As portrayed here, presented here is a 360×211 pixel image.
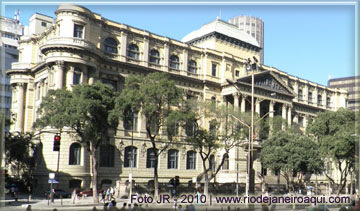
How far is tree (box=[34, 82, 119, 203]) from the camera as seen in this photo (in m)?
40.4

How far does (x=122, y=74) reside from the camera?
61.8m

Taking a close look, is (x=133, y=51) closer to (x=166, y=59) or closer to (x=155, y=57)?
(x=155, y=57)

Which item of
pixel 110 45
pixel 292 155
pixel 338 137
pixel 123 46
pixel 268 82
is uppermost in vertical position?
pixel 123 46

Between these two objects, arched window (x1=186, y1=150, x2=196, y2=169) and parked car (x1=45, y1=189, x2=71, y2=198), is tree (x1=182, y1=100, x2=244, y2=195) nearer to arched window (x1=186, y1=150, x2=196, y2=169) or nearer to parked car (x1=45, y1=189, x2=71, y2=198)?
arched window (x1=186, y1=150, x2=196, y2=169)

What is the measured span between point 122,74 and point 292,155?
2733 cm

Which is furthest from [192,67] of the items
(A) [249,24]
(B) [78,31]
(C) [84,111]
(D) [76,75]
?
(A) [249,24]

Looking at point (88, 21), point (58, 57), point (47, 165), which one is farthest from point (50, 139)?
point (88, 21)

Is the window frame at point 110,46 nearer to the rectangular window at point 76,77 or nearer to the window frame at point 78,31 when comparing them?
the window frame at point 78,31

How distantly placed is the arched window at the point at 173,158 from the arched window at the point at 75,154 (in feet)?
52.7

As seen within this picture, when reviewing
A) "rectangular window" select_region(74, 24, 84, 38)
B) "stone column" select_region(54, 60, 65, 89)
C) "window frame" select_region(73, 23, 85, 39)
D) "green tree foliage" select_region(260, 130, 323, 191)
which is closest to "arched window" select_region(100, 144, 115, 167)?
"stone column" select_region(54, 60, 65, 89)

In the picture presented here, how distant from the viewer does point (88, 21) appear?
5744cm

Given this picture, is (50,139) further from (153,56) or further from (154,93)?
(153,56)

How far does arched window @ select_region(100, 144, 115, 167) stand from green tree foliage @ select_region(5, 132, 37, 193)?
920cm

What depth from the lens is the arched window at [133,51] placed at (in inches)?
2495
